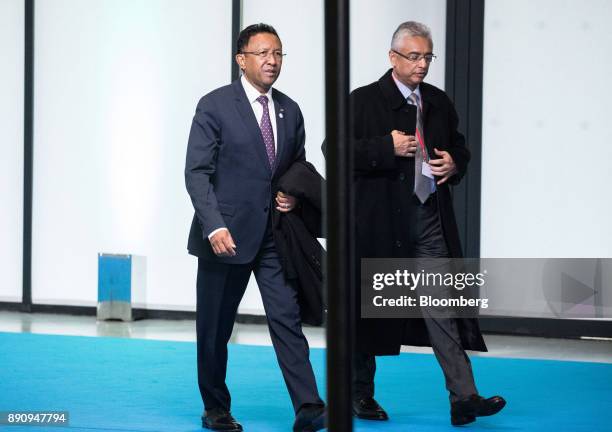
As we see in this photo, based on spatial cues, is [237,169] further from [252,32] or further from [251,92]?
[252,32]

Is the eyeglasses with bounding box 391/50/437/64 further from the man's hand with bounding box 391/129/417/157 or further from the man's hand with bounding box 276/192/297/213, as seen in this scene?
the man's hand with bounding box 276/192/297/213

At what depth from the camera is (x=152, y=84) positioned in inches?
328

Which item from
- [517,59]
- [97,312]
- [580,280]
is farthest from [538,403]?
[97,312]

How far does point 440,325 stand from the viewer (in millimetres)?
4371

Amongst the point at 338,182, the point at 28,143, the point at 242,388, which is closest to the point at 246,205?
the point at 242,388

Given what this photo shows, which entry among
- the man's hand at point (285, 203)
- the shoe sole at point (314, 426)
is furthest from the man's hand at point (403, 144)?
the shoe sole at point (314, 426)

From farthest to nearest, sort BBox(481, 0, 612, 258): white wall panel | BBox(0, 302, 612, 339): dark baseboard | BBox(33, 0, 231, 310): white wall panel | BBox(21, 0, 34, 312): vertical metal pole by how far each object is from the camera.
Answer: BBox(21, 0, 34, 312): vertical metal pole → BBox(33, 0, 231, 310): white wall panel → BBox(0, 302, 612, 339): dark baseboard → BBox(481, 0, 612, 258): white wall panel

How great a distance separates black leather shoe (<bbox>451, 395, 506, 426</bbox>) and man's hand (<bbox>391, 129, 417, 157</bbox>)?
1.01m

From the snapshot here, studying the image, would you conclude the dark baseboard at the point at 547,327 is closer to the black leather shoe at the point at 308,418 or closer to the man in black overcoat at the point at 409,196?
the man in black overcoat at the point at 409,196

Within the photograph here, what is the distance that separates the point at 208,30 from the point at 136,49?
62 centimetres

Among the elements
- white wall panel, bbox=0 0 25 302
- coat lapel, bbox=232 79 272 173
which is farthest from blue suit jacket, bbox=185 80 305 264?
white wall panel, bbox=0 0 25 302

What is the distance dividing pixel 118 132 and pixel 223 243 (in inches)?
186

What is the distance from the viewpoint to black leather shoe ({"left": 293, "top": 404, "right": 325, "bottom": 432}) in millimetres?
3988

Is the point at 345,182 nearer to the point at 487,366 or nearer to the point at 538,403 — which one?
the point at 538,403
